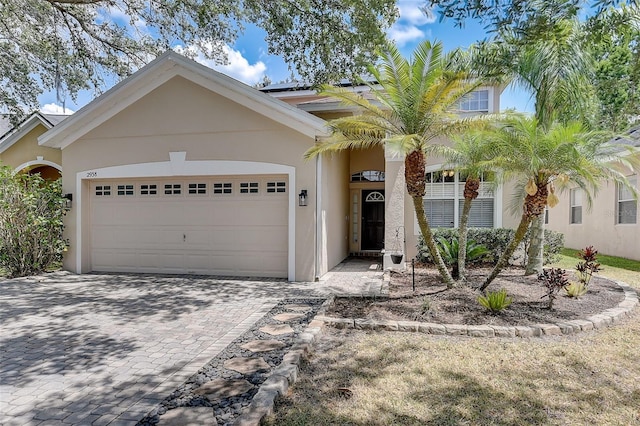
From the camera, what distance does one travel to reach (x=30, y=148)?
15852 mm

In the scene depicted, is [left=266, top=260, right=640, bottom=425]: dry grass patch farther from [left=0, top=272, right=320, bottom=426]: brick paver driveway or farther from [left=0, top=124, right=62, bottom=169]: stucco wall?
[left=0, top=124, right=62, bottom=169]: stucco wall

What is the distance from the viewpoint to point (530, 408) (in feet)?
12.8

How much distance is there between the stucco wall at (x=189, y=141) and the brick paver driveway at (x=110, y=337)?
6.32ft

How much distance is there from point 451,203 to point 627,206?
705 centimetres

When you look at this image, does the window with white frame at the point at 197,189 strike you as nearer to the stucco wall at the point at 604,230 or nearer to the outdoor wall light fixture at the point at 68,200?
the outdoor wall light fixture at the point at 68,200

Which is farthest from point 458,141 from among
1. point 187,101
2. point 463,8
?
point 187,101

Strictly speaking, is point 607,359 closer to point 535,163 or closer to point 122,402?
point 535,163

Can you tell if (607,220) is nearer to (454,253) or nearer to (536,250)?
(536,250)

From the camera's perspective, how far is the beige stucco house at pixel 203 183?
10133mm

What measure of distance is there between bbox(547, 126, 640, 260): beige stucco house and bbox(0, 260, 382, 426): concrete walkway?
→ 10.1m

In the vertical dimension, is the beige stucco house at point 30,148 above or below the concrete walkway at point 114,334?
above

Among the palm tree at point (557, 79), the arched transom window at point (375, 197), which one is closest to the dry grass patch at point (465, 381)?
the palm tree at point (557, 79)

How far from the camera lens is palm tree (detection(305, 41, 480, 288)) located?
727 cm

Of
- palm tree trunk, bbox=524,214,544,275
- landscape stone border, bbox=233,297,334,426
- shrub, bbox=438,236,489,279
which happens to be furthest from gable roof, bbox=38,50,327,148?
palm tree trunk, bbox=524,214,544,275
